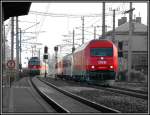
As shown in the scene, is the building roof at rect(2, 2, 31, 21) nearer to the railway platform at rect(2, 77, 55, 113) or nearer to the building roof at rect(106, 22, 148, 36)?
the railway platform at rect(2, 77, 55, 113)

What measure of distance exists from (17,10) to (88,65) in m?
13.1

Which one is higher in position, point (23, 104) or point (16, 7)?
point (16, 7)

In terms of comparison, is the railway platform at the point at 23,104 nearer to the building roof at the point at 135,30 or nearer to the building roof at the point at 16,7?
the building roof at the point at 16,7

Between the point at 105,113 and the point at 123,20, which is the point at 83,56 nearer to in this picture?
the point at 105,113

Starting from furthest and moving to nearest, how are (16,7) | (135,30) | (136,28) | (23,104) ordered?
1. (136,28)
2. (135,30)
3. (16,7)
4. (23,104)

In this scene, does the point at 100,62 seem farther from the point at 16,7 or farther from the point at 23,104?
the point at 23,104

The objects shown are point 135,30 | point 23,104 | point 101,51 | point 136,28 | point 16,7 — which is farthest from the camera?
point 136,28

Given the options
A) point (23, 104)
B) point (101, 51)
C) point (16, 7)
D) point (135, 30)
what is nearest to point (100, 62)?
point (101, 51)

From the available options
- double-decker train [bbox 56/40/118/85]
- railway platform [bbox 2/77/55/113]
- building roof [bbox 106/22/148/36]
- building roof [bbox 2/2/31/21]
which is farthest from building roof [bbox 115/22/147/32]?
building roof [bbox 2/2/31/21]

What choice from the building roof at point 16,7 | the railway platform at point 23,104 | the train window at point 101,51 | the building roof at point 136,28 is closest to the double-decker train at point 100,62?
the train window at point 101,51

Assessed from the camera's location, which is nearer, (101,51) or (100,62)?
(100,62)

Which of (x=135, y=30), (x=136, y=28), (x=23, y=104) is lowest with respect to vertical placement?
(x=23, y=104)

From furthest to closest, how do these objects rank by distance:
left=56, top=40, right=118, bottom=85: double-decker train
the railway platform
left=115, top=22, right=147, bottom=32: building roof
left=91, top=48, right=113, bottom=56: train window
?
left=115, top=22, right=147, bottom=32: building roof → left=91, top=48, right=113, bottom=56: train window → left=56, top=40, right=118, bottom=85: double-decker train → the railway platform

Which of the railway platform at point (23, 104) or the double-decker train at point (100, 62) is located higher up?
the double-decker train at point (100, 62)
